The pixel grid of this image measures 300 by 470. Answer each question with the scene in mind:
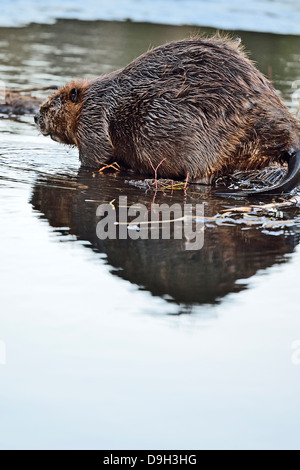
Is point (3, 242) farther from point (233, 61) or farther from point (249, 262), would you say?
point (233, 61)

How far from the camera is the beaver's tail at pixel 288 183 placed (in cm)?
425

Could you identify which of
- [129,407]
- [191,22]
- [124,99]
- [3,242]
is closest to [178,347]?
[129,407]

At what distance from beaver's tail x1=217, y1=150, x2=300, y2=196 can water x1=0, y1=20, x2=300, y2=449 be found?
23cm

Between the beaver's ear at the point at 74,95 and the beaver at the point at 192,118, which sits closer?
the beaver at the point at 192,118

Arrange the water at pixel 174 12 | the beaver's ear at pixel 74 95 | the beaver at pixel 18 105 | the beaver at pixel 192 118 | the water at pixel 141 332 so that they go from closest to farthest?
the water at pixel 141 332 → the beaver at pixel 192 118 → the beaver's ear at pixel 74 95 → the beaver at pixel 18 105 → the water at pixel 174 12

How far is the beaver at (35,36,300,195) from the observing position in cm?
438

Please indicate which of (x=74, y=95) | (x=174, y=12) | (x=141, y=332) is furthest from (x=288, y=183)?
(x=174, y=12)

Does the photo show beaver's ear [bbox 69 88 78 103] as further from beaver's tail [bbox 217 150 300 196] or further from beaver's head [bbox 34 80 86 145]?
beaver's tail [bbox 217 150 300 196]

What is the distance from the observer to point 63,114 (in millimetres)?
5055

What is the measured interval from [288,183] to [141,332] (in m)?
2.00

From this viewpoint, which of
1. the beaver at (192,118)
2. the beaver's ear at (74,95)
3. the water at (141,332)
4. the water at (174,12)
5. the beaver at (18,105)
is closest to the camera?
the water at (141,332)

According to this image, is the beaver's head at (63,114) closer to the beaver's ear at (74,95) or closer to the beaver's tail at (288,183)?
the beaver's ear at (74,95)

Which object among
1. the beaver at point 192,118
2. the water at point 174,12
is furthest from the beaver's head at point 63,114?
the water at point 174,12

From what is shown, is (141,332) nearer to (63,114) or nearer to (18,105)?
(63,114)
